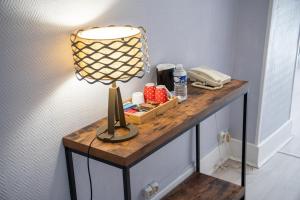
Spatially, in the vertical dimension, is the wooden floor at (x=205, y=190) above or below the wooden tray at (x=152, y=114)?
below

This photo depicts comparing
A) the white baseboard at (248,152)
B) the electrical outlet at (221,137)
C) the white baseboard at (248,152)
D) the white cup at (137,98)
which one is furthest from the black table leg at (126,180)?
the white baseboard at (248,152)

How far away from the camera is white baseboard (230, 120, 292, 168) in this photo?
2775mm

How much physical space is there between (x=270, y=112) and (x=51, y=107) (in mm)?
1961

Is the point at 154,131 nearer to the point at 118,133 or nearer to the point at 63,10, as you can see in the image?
the point at 118,133

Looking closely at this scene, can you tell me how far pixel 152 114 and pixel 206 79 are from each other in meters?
0.53

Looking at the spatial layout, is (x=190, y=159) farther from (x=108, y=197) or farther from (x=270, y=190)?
(x=108, y=197)

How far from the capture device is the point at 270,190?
2484 millimetres

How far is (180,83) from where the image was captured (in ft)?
5.82

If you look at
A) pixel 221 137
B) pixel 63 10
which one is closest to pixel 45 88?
pixel 63 10

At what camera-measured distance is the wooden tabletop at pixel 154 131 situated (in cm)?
131

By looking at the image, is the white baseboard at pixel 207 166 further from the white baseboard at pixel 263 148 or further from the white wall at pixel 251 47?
the white wall at pixel 251 47

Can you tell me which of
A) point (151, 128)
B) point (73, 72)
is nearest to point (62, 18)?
point (73, 72)

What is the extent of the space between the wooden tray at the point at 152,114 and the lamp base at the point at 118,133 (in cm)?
5

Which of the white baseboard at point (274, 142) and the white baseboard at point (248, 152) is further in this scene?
the white baseboard at point (274, 142)
